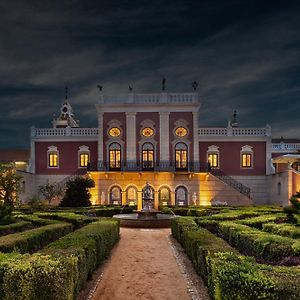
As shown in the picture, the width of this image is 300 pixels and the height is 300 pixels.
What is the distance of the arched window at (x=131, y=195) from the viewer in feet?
117

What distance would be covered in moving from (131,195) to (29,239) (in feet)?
83.3

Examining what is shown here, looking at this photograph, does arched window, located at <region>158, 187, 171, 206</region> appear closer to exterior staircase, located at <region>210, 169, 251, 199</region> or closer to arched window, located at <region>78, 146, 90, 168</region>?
exterior staircase, located at <region>210, 169, 251, 199</region>

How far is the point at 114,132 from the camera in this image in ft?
119

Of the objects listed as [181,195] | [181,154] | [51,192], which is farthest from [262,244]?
[181,154]

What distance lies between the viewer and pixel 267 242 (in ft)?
29.5

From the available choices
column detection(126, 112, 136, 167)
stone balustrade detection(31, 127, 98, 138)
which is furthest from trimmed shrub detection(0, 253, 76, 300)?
stone balustrade detection(31, 127, 98, 138)

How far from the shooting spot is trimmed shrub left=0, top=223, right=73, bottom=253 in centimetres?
918

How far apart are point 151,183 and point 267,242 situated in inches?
1048

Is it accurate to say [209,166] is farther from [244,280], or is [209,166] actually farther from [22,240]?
[244,280]

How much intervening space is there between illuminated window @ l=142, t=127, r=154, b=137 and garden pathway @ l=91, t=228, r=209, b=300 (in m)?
21.8

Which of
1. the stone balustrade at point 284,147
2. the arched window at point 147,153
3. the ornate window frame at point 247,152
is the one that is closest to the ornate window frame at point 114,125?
the arched window at point 147,153

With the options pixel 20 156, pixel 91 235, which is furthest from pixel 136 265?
pixel 20 156

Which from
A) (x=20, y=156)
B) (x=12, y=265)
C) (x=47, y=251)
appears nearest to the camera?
(x=12, y=265)

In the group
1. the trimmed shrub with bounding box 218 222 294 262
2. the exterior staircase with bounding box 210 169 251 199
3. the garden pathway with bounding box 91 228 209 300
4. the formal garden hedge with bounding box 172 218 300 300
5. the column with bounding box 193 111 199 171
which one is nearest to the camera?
the formal garden hedge with bounding box 172 218 300 300
